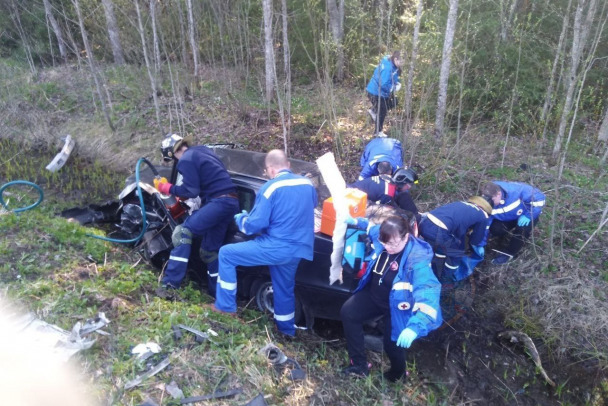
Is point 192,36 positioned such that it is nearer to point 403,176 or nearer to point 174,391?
point 403,176

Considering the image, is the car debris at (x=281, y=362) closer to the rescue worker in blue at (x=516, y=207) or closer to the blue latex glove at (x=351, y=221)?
the blue latex glove at (x=351, y=221)

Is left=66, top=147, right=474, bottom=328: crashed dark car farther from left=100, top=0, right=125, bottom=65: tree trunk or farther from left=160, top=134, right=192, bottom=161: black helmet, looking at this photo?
left=100, top=0, right=125, bottom=65: tree trunk

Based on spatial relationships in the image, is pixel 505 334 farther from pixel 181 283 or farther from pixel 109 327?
pixel 109 327

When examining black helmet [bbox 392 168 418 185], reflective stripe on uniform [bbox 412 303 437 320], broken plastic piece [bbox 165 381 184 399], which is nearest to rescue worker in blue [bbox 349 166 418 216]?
black helmet [bbox 392 168 418 185]

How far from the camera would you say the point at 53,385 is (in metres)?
3.04

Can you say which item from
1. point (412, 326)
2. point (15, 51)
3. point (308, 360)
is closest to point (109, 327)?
point (308, 360)

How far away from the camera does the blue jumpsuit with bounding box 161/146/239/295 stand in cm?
446

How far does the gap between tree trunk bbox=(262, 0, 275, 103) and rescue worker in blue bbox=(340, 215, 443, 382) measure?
6.11 m

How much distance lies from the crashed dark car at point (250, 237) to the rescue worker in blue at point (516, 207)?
907mm

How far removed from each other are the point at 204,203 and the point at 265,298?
1235 mm

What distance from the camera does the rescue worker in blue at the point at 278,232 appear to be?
3.84 m

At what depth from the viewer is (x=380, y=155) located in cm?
564

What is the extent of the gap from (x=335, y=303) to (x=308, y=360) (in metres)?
0.59

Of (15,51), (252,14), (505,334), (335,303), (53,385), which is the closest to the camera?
(53,385)
